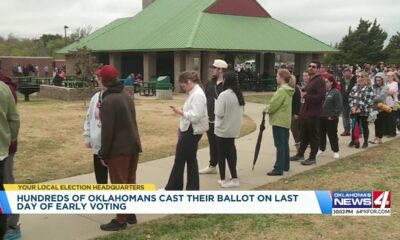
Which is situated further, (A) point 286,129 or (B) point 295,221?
(A) point 286,129

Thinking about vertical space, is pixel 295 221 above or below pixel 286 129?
below

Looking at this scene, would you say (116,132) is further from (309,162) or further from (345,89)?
(345,89)

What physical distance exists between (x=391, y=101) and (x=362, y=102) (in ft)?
6.51

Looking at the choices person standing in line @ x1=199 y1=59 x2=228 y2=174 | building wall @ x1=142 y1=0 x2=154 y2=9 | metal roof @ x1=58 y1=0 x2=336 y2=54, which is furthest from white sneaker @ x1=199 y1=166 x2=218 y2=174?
building wall @ x1=142 y1=0 x2=154 y2=9

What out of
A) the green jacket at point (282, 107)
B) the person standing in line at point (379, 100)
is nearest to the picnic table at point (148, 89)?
the person standing in line at point (379, 100)

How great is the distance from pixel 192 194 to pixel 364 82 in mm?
6795

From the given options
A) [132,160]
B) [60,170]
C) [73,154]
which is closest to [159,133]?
[73,154]

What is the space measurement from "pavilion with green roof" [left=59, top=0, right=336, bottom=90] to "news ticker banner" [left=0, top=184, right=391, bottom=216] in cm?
2133

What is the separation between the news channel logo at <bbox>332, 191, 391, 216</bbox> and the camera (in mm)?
4637

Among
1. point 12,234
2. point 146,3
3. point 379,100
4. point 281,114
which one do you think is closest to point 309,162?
point 281,114

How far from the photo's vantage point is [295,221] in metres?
5.50

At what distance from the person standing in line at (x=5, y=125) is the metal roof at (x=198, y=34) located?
22460 mm

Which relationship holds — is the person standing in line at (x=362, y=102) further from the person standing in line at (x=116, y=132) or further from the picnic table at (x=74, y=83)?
the picnic table at (x=74, y=83)

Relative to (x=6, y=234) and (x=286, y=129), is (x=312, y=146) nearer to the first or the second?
(x=286, y=129)
